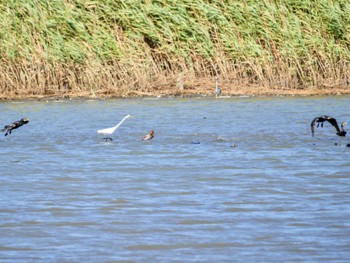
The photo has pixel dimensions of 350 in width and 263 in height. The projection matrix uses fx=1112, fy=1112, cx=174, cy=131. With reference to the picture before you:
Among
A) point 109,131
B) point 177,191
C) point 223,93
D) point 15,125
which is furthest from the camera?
point 223,93

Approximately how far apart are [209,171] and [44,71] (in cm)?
989

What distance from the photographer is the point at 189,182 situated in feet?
32.2

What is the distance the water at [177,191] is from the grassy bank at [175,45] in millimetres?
3358

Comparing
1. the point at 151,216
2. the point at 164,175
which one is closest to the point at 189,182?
the point at 164,175

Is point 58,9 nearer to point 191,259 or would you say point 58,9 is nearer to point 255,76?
point 255,76

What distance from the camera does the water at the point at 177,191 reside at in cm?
682

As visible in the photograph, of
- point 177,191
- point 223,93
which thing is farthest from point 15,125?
point 223,93

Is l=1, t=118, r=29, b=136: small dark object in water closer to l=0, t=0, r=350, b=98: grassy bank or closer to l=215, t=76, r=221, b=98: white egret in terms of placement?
l=0, t=0, r=350, b=98: grassy bank

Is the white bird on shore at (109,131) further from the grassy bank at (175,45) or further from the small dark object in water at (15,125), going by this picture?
the grassy bank at (175,45)

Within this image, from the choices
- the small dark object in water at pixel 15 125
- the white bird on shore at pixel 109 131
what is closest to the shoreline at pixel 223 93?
the white bird on shore at pixel 109 131

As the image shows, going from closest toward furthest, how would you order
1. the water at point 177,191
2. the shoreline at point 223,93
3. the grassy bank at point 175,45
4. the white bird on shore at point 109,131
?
the water at point 177,191 → the white bird on shore at point 109,131 → the grassy bank at point 175,45 → the shoreline at point 223,93

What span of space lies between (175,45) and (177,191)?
1130 cm

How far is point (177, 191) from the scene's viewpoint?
30.1 ft

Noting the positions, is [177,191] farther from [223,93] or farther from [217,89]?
[223,93]
